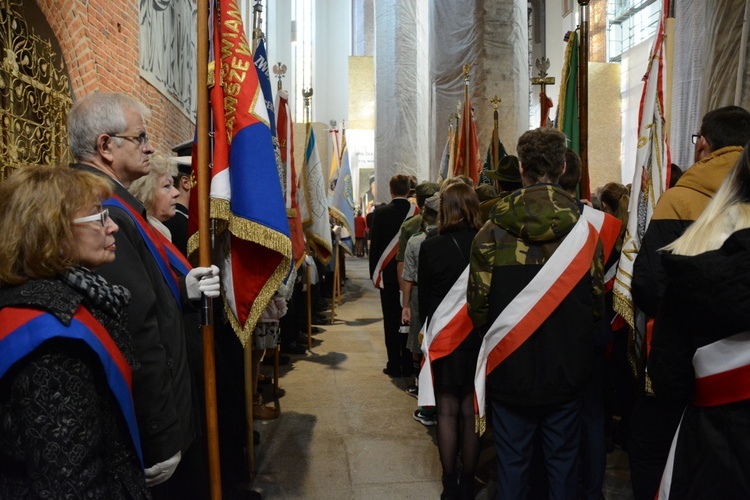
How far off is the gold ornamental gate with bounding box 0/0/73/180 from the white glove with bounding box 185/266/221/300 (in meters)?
1.37

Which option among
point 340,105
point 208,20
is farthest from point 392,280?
point 340,105

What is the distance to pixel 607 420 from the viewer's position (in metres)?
4.24

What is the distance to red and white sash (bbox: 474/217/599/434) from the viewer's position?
8.87 ft

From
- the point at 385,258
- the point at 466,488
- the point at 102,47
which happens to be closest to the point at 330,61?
the point at 385,258

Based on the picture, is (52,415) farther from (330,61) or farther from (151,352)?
(330,61)

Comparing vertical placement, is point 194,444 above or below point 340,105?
below

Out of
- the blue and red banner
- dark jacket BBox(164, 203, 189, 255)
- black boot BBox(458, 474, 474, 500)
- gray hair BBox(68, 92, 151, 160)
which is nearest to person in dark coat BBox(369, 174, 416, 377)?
black boot BBox(458, 474, 474, 500)

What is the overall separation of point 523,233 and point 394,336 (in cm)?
387

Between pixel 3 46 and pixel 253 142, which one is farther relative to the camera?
pixel 3 46

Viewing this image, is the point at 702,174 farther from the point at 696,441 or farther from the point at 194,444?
the point at 194,444

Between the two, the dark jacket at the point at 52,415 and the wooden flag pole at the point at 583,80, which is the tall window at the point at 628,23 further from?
the dark jacket at the point at 52,415

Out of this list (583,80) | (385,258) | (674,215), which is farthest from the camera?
(385,258)

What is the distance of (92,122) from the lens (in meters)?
2.38

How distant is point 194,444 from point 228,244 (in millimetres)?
986
